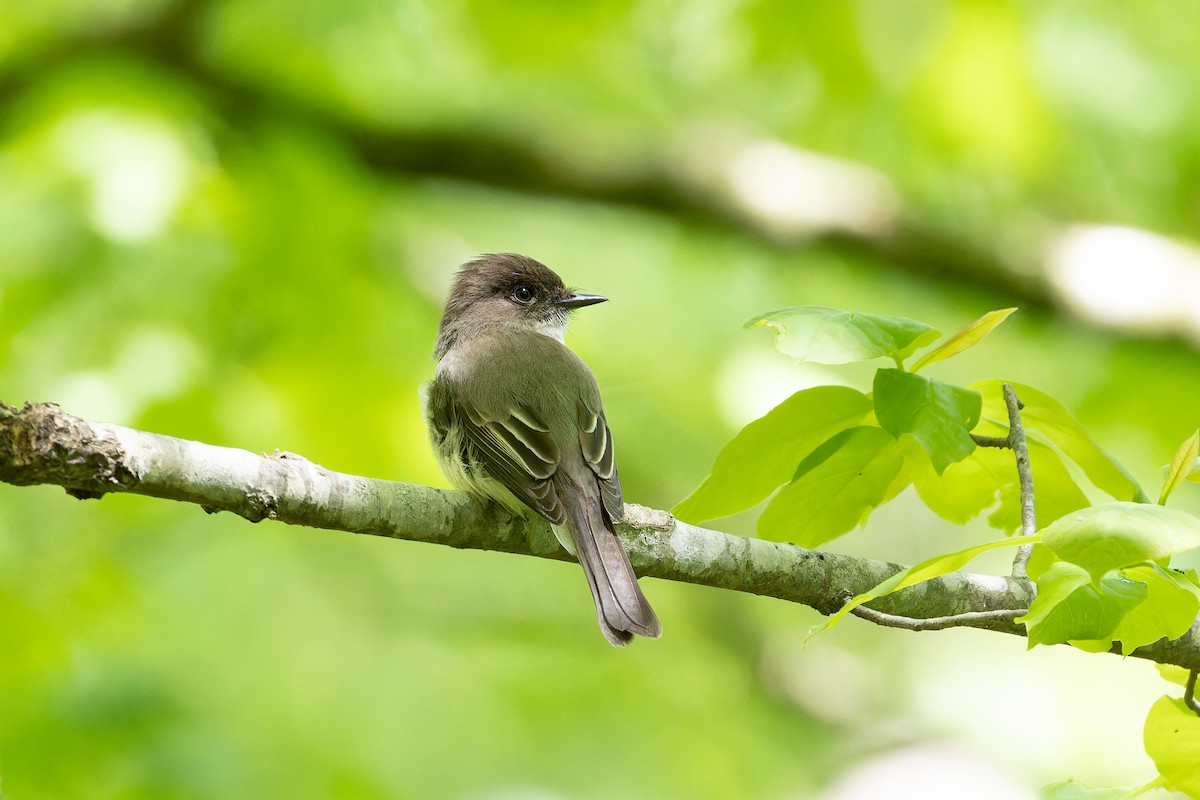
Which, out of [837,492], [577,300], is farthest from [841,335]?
[577,300]

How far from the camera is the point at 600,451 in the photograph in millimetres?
4301

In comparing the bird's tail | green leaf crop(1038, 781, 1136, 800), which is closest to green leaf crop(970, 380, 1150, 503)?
green leaf crop(1038, 781, 1136, 800)

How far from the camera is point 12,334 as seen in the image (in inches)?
261

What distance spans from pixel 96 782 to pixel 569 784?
361cm

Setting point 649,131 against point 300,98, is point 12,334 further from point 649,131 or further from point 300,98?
point 649,131

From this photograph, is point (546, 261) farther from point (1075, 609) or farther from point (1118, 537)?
point (1118, 537)

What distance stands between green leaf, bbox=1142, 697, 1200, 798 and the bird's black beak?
353 centimetres

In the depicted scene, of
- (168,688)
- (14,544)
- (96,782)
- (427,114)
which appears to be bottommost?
(96,782)

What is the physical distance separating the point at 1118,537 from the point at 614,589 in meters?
1.80

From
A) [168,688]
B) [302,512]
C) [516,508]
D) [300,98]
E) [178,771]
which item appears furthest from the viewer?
[300,98]

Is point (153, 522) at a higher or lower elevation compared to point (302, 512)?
higher

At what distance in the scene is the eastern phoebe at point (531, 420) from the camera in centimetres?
349

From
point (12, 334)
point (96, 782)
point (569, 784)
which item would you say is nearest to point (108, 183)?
point (12, 334)

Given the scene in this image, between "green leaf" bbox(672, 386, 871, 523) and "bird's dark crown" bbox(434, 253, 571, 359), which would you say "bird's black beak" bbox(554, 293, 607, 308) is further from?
"green leaf" bbox(672, 386, 871, 523)
